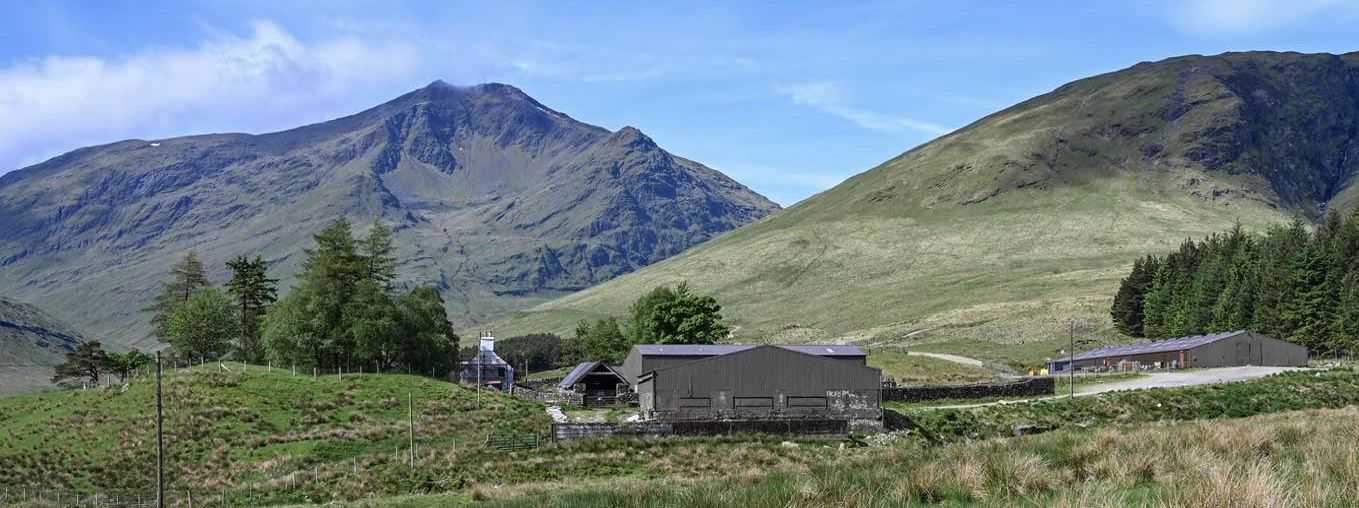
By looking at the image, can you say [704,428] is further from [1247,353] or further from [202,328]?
[1247,353]

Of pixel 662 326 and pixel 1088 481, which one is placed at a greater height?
pixel 662 326

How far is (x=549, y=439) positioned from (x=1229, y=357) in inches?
2801

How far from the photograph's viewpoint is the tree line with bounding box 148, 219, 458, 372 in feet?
278

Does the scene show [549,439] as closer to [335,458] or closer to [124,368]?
[335,458]

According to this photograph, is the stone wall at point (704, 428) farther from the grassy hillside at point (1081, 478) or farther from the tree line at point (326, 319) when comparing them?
the grassy hillside at point (1081, 478)

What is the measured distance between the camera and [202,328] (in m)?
98.2

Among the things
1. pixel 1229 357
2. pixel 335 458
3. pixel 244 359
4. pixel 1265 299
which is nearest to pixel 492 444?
pixel 335 458

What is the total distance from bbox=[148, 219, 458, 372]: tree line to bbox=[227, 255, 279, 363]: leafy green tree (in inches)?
3.8

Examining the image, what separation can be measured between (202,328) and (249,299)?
392 inches

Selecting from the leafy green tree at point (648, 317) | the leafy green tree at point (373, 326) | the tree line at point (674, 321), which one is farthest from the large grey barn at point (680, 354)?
the leafy green tree at point (648, 317)

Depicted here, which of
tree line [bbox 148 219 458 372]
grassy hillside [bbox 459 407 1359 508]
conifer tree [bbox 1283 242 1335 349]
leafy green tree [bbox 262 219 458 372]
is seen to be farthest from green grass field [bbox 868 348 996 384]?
grassy hillside [bbox 459 407 1359 508]

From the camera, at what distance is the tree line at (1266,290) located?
104125mm

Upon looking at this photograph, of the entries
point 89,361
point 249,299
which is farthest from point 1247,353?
point 89,361

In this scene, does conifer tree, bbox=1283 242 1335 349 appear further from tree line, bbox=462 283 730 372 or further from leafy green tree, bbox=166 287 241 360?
leafy green tree, bbox=166 287 241 360
